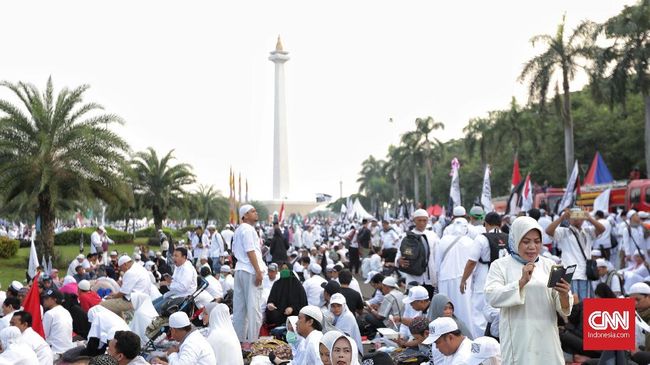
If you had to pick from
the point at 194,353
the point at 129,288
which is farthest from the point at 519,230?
the point at 129,288

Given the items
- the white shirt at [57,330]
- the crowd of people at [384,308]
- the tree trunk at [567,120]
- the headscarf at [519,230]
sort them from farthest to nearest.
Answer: the tree trunk at [567,120], the white shirt at [57,330], the crowd of people at [384,308], the headscarf at [519,230]

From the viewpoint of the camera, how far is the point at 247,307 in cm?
1001

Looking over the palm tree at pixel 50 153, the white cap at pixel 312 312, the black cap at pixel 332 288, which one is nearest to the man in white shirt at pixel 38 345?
the white cap at pixel 312 312

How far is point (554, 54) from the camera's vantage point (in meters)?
33.4

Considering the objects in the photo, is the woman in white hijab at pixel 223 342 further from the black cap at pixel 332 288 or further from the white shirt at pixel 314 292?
the white shirt at pixel 314 292

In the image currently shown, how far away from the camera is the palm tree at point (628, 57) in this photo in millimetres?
31281

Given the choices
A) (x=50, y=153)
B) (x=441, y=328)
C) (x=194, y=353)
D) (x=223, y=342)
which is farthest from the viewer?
(x=50, y=153)

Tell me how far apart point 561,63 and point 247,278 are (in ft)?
86.4

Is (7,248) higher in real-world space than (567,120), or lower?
lower

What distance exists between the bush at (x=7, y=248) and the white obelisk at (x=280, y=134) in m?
62.5

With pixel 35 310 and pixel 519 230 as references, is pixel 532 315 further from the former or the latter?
pixel 35 310

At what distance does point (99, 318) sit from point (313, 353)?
9.90 ft

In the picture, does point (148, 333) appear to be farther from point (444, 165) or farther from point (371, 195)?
point (371, 195)

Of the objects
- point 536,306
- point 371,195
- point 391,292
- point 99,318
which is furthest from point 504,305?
point 371,195
